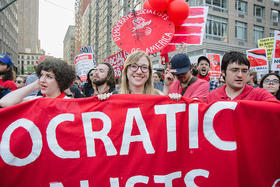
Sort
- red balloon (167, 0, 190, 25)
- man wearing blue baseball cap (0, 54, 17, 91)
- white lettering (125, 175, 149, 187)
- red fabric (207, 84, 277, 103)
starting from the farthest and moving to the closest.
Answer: red balloon (167, 0, 190, 25) < man wearing blue baseball cap (0, 54, 17, 91) < red fabric (207, 84, 277, 103) < white lettering (125, 175, 149, 187)

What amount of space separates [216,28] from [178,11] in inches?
840

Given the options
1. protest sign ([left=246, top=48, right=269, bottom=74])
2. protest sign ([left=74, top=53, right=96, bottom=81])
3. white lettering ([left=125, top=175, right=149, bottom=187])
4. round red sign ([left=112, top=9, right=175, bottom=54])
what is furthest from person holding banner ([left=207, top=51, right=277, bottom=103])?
protest sign ([left=246, top=48, right=269, bottom=74])

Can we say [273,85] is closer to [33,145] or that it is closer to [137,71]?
[137,71]

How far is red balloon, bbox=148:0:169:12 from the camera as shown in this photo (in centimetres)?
394

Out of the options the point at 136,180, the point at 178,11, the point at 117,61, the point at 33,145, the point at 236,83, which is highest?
the point at 178,11

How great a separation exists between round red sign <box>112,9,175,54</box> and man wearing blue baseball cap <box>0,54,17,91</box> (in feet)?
5.69

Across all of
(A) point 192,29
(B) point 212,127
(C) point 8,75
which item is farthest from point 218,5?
(B) point 212,127

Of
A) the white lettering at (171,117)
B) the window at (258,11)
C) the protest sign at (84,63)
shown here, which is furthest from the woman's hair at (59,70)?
the window at (258,11)

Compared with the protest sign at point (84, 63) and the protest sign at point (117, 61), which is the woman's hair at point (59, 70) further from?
the protest sign at point (84, 63)

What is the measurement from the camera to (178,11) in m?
3.87

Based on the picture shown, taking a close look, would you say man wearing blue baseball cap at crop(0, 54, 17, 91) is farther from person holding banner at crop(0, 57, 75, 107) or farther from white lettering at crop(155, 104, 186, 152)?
white lettering at crop(155, 104, 186, 152)

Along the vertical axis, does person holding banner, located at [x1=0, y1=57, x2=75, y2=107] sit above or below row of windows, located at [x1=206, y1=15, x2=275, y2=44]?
below

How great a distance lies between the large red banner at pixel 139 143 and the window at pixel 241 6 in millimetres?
26122

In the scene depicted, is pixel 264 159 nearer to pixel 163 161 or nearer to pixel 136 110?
pixel 163 161
